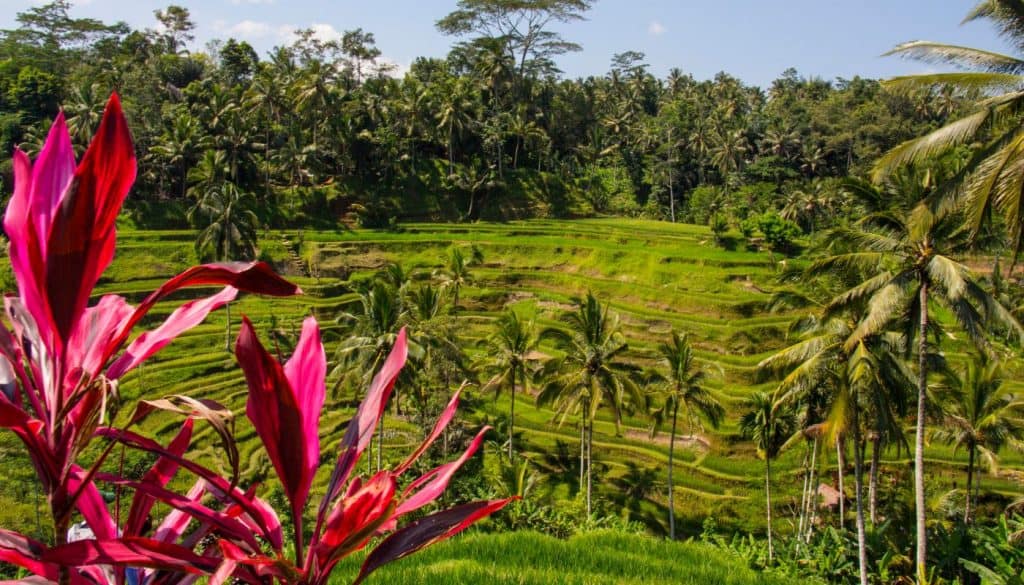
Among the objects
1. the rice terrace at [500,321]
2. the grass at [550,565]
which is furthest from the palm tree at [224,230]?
the grass at [550,565]

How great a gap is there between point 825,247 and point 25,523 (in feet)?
62.4

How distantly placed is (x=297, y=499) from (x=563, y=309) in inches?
1195

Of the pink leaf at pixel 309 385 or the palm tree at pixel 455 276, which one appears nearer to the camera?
the pink leaf at pixel 309 385

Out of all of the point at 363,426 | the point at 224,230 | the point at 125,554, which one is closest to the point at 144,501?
the point at 125,554

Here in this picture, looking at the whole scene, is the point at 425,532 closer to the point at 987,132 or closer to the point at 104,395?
the point at 104,395

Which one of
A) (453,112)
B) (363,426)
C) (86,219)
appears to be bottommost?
(363,426)

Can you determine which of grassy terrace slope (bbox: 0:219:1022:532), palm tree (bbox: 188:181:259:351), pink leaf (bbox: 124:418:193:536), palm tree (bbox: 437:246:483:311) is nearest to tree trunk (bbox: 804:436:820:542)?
grassy terrace slope (bbox: 0:219:1022:532)

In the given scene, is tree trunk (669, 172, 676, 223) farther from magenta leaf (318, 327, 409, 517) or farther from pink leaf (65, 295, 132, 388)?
pink leaf (65, 295, 132, 388)

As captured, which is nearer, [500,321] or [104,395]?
[104,395]

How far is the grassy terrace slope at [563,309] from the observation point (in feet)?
71.3

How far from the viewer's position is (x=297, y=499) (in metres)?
1.40

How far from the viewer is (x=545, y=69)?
59.1 meters

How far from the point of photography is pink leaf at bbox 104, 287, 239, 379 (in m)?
1.37

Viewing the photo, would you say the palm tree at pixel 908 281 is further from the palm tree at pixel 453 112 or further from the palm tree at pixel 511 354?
the palm tree at pixel 453 112
